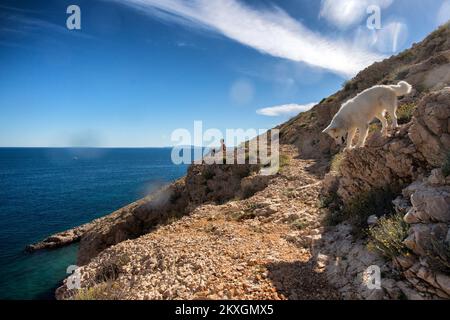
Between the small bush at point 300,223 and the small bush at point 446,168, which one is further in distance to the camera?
the small bush at point 300,223

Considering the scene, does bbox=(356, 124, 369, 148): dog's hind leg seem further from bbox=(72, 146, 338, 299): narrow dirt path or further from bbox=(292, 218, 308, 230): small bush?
bbox=(292, 218, 308, 230): small bush

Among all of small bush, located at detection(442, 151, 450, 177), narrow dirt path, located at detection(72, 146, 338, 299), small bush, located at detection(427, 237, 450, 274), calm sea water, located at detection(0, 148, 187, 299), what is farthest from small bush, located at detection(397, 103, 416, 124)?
calm sea water, located at detection(0, 148, 187, 299)

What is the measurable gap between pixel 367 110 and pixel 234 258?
5779 mm

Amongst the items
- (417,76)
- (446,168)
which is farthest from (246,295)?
(417,76)

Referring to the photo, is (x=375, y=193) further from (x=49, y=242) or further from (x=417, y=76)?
(x=49, y=242)

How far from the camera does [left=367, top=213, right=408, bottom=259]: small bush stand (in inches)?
205

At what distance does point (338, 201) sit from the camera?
31.8 feet

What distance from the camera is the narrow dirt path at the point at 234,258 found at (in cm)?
587

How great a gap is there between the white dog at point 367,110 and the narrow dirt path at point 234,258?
10.1ft

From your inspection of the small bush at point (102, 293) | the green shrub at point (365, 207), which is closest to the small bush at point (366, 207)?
the green shrub at point (365, 207)

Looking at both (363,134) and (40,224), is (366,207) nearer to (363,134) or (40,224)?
(363,134)

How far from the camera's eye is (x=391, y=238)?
17.6ft

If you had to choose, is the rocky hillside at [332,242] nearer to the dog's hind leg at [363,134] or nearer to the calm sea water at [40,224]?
the dog's hind leg at [363,134]
